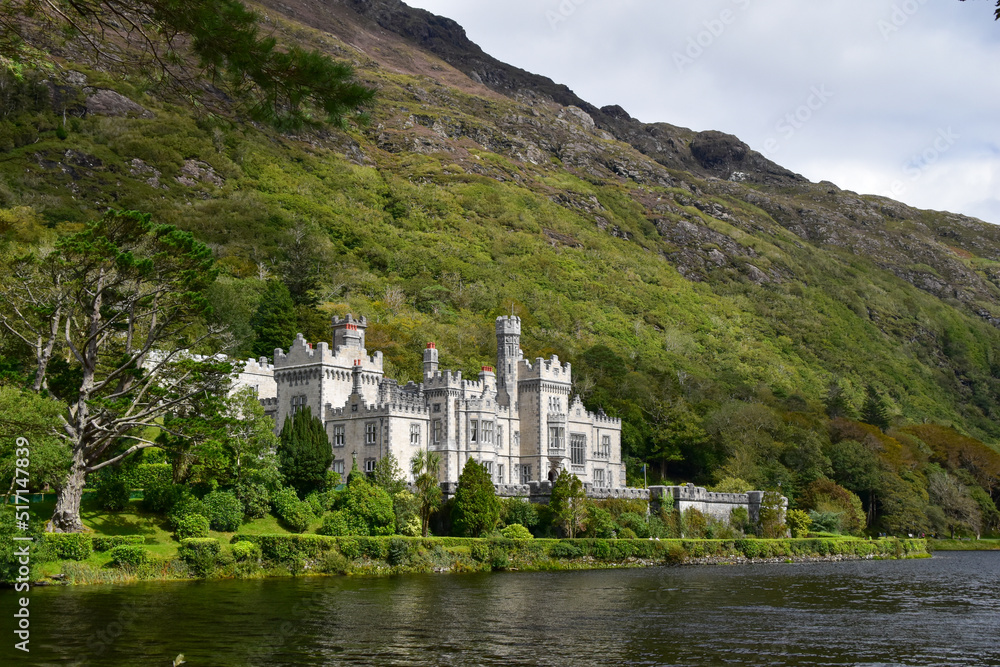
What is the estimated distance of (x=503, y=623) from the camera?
33.7m

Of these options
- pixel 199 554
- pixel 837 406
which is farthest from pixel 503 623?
pixel 837 406

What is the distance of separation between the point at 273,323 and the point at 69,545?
43087 millimetres

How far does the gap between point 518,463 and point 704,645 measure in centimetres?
4596

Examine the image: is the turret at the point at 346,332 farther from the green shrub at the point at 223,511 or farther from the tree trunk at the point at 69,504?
the tree trunk at the point at 69,504

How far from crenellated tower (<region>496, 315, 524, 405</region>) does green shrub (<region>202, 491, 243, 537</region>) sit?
28.1 meters

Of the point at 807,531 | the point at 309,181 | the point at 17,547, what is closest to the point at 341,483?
the point at 17,547

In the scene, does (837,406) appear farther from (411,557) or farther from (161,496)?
(161,496)

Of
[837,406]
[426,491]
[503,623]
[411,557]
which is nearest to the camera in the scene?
[503,623]

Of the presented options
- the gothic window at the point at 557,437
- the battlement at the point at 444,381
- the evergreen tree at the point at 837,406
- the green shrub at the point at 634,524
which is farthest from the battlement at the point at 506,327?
the evergreen tree at the point at 837,406

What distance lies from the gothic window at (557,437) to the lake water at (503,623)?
81.7 feet

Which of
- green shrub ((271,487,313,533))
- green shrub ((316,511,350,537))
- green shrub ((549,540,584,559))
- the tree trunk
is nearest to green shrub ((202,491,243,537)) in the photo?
green shrub ((271,487,313,533))

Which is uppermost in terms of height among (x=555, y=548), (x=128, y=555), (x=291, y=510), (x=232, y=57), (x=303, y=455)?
(x=232, y=57)

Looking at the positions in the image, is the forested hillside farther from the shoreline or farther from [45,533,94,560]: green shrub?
the shoreline

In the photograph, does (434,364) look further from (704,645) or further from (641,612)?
(704,645)
